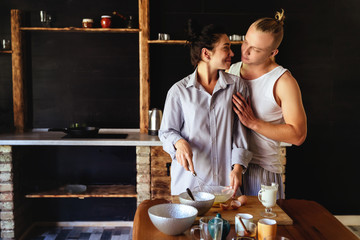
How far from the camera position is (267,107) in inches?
76.2

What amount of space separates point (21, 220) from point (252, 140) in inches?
98.1

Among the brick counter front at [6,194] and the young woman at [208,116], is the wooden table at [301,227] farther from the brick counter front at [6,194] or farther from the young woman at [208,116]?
the brick counter front at [6,194]

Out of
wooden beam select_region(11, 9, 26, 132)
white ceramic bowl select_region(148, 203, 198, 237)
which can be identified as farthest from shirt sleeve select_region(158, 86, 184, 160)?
wooden beam select_region(11, 9, 26, 132)

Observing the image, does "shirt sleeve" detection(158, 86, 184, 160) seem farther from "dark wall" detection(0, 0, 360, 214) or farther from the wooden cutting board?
"dark wall" detection(0, 0, 360, 214)

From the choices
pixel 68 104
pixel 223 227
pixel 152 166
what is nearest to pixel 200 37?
pixel 223 227

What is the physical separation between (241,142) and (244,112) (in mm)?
173

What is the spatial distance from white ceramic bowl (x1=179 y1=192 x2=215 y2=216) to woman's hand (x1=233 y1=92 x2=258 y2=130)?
18.7 inches

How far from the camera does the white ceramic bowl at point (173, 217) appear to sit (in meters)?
1.34

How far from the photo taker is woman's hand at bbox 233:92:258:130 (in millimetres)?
1866

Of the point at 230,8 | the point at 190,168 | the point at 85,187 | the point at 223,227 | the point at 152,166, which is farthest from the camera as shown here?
the point at 230,8

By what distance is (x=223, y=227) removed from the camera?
4.28 feet

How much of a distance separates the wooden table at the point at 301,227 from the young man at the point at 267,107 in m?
0.26

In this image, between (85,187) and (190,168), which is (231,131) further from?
(85,187)

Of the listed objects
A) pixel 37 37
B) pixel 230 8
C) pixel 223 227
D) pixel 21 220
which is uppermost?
pixel 230 8
